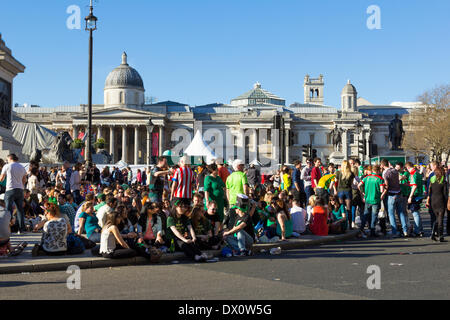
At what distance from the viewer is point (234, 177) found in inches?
541

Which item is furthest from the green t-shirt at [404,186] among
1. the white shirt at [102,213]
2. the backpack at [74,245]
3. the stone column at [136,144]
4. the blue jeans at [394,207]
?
the stone column at [136,144]

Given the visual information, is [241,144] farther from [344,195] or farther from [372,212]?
[372,212]

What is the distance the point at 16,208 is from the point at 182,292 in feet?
27.8

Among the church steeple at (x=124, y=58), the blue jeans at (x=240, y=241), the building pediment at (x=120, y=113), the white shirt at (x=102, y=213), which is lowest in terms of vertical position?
the blue jeans at (x=240, y=241)

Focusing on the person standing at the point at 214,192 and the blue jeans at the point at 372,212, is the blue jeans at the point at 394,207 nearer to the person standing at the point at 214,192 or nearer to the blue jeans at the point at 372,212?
the blue jeans at the point at 372,212

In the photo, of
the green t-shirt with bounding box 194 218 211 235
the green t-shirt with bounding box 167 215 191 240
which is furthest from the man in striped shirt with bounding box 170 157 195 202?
the green t-shirt with bounding box 167 215 191 240

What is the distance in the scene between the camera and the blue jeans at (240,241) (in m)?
11.8

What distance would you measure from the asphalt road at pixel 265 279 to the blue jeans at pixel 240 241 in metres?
0.39

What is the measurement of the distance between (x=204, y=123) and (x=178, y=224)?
86089 millimetres

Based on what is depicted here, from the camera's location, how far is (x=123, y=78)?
311 feet

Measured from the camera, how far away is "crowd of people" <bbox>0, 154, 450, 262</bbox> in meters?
10.7

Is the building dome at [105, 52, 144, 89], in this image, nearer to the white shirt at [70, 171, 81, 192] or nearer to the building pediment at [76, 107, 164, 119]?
the building pediment at [76, 107, 164, 119]

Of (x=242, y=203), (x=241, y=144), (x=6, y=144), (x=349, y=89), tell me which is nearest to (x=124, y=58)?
(x=241, y=144)
